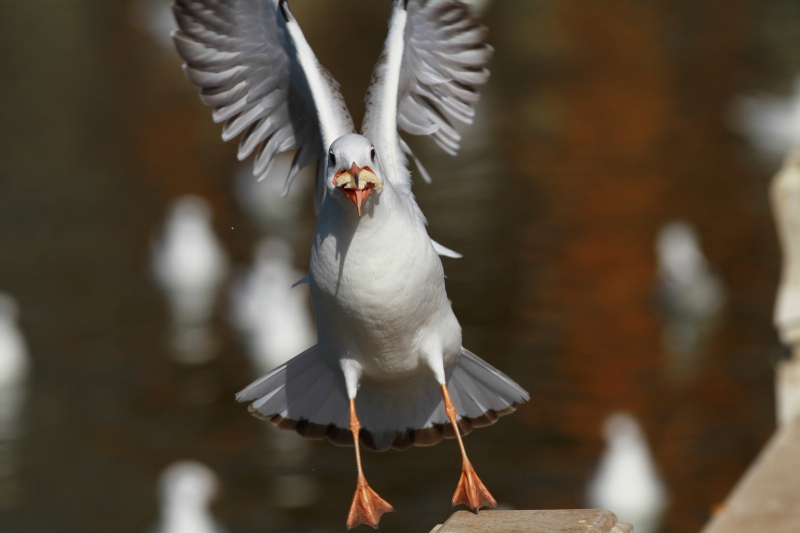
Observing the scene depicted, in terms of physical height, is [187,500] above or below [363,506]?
below

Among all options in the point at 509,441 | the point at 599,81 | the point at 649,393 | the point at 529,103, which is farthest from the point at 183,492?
the point at 599,81

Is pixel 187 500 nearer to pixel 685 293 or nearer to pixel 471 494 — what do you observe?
pixel 471 494

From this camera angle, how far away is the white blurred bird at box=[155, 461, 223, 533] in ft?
27.4

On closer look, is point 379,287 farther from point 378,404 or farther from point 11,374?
point 11,374

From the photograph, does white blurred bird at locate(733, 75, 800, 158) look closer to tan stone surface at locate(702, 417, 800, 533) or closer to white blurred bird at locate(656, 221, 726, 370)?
white blurred bird at locate(656, 221, 726, 370)

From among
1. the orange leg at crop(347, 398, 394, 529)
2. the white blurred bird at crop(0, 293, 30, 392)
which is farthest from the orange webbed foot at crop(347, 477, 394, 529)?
the white blurred bird at crop(0, 293, 30, 392)

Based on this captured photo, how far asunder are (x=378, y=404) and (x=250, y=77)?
4.92 feet

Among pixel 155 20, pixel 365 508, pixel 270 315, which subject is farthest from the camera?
pixel 155 20

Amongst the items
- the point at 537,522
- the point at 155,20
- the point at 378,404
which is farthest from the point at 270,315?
the point at 155,20

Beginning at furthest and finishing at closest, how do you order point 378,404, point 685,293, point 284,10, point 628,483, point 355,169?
point 685,293, point 628,483, point 378,404, point 284,10, point 355,169

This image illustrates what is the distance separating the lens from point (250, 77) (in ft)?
16.8

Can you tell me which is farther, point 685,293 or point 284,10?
point 685,293

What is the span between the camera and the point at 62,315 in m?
11.9

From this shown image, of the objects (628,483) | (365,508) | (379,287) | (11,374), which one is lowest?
(628,483)
